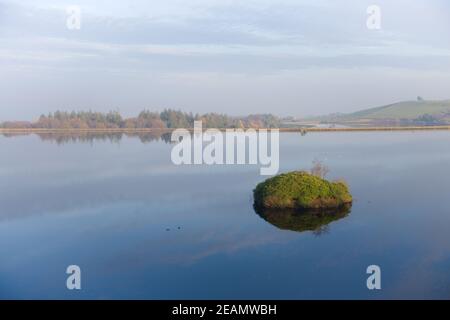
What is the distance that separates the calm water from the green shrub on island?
112cm

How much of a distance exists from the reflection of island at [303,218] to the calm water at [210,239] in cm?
12

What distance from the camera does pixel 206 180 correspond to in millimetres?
35219

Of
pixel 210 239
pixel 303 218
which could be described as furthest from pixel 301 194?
pixel 210 239

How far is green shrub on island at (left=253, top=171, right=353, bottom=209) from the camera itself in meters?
22.0

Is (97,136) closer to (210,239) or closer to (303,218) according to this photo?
(303,218)

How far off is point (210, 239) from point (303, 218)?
4.62 m

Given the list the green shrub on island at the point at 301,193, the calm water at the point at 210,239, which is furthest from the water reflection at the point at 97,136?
the green shrub on island at the point at 301,193

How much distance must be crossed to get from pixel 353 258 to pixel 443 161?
32.4 m

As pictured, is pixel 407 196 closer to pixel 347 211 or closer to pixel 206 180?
pixel 347 211

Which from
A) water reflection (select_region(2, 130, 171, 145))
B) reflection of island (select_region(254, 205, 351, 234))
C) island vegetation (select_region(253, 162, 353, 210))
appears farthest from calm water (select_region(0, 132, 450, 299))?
water reflection (select_region(2, 130, 171, 145))

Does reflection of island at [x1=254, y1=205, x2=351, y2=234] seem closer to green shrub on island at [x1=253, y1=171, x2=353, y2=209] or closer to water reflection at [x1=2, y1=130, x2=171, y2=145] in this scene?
green shrub on island at [x1=253, y1=171, x2=353, y2=209]
